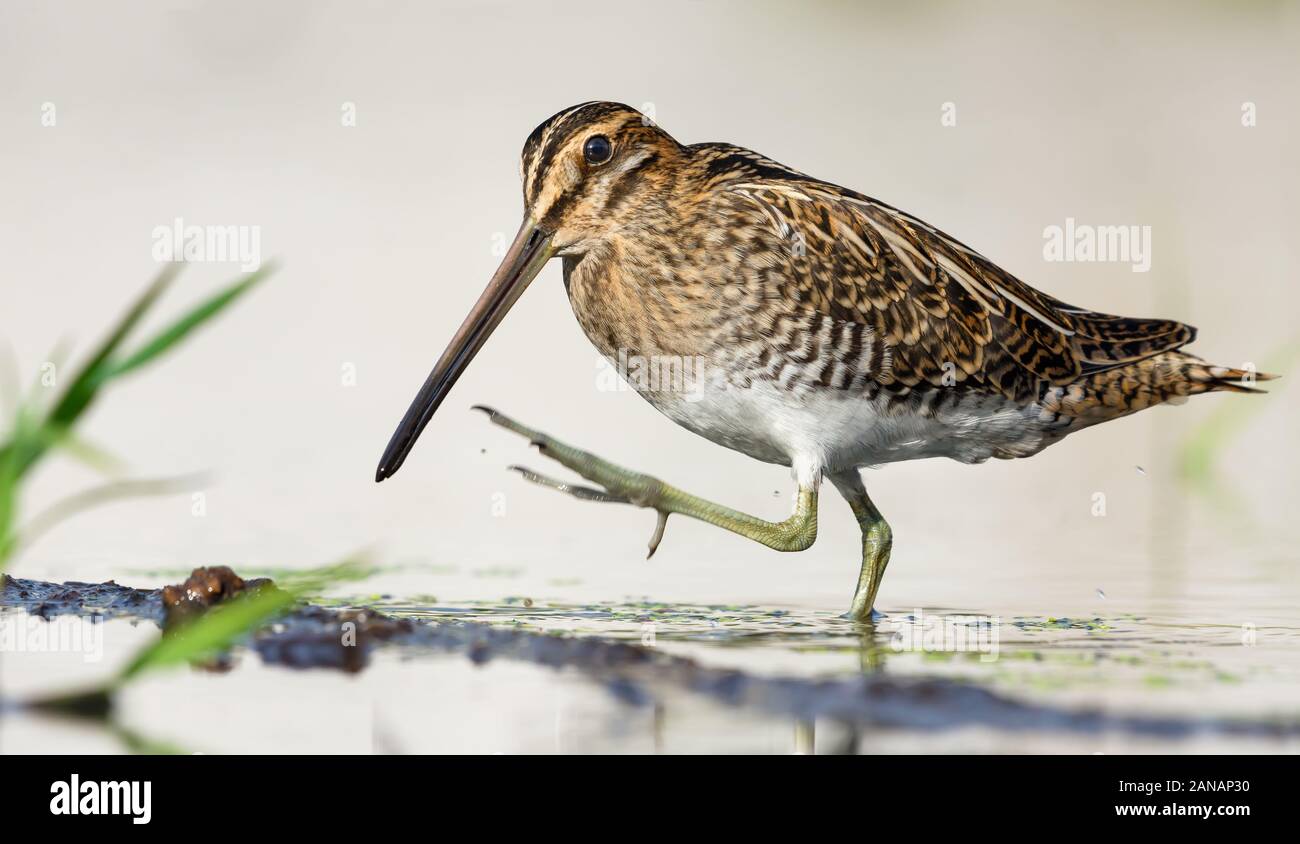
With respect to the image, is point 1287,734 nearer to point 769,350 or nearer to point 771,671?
point 771,671

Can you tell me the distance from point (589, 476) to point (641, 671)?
4.04ft

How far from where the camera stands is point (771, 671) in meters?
4.78

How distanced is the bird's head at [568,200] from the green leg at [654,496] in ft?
2.66

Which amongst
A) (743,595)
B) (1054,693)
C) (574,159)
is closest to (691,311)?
(574,159)

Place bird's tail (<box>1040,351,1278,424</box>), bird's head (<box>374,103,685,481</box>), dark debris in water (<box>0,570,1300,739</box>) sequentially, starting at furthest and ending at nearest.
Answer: bird's tail (<box>1040,351,1278,424</box>)
bird's head (<box>374,103,685,481</box>)
dark debris in water (<box>0,570,1300,739</box>)

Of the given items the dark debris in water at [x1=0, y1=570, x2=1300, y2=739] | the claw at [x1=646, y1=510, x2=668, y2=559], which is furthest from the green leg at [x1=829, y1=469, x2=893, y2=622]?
the dark debris in water at [x1=0, y1=570, x2=1300, y2=739]

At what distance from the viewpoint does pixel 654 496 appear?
593 centimetres

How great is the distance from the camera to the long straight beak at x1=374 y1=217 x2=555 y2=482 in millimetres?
6262

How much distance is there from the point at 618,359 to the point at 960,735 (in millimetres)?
2640

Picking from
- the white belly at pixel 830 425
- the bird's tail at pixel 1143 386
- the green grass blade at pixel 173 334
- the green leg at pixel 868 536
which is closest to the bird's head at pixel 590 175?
the white belly at pixel 830 425

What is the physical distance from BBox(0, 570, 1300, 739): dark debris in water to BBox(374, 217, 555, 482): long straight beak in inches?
30.5

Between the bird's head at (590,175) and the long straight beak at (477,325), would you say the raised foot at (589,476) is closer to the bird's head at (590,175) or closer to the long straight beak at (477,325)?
the long straight beak at (477,325)

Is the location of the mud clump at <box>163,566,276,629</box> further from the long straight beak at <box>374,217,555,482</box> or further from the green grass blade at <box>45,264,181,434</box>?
the green grass blade at <box>45,264,181,434</box>

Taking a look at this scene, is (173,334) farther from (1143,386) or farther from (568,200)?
(1143,386)
